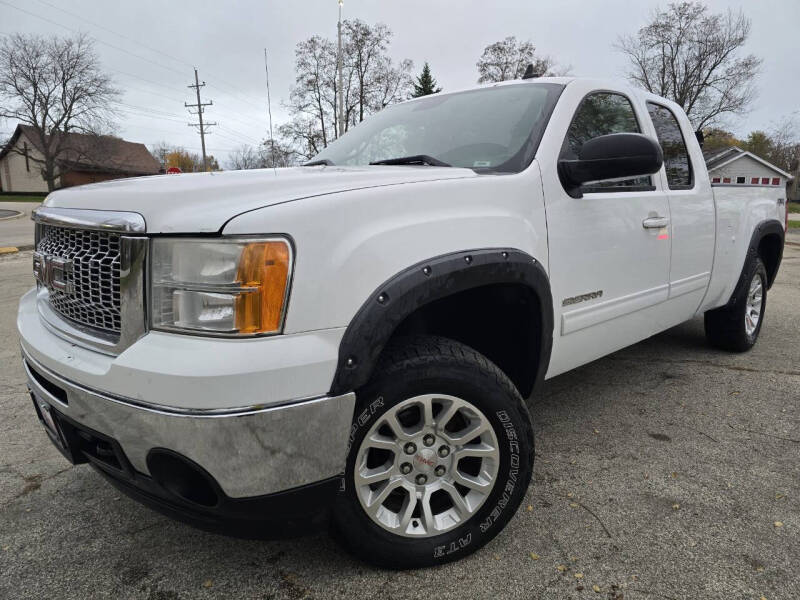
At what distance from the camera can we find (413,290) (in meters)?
1.71

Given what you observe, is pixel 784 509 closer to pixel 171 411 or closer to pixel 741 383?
pixel 741 383

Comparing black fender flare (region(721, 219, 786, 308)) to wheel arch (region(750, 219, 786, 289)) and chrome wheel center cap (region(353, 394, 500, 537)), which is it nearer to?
wheel arch (region(750, 219, 786, 289))

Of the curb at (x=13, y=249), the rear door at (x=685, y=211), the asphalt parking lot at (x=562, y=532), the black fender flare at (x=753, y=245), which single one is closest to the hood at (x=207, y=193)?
the asphalt parking lot at (x=562, y=532)

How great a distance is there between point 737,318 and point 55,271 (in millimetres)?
4327

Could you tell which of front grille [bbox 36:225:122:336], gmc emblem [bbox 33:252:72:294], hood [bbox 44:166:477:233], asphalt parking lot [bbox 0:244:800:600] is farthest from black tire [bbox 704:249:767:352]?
gmc emblem [bbox 33:252:72:294]

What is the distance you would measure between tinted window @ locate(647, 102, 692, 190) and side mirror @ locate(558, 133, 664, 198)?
102 cm

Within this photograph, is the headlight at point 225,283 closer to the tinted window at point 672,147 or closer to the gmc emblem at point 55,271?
the gmc emblem at point 55,271

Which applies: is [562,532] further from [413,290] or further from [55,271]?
[55,271]

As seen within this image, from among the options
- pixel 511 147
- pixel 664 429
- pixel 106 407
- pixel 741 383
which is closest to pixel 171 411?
pixel 106 407

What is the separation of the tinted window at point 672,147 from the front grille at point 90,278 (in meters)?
2.83

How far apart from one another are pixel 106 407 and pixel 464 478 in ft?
3.77

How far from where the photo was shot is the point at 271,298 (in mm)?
1505

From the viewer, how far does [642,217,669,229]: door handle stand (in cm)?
279

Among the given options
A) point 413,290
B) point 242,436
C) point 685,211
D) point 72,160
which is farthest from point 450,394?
point 72,160
